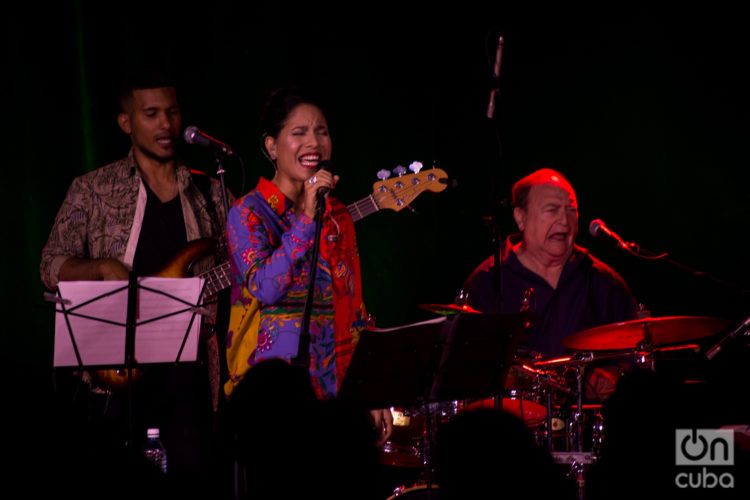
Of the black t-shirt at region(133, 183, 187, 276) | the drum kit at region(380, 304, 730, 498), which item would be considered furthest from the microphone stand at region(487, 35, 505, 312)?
the black t-shirt at region(133, 183, 187, 276)

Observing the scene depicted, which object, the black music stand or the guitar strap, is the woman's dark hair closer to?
the guitar strap

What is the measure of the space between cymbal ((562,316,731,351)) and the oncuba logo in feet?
2.65

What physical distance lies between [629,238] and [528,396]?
69.3 inches

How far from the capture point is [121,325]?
405 centimetres

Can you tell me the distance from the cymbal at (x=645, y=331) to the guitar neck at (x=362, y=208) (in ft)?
4.48

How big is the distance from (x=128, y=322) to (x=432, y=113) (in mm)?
3342

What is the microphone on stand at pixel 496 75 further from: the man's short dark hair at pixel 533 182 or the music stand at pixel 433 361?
the music stand at pixel 433 361

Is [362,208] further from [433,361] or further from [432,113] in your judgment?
[432,113]

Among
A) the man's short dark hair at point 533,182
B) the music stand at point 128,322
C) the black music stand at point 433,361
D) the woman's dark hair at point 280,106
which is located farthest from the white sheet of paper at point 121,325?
the man's short dark hair at point 533,182

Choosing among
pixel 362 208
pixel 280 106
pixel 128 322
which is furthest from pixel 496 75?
pixel 128 322

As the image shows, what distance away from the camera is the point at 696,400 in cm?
562

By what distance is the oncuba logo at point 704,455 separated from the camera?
369 cm

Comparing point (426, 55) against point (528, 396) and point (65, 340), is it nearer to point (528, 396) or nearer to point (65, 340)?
point (528, 396)

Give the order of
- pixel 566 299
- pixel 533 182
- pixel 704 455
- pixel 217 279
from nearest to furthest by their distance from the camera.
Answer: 1. pixel 704 455
2. pixel 217 279
3. pixel 566 299
4. pixel 533 182
